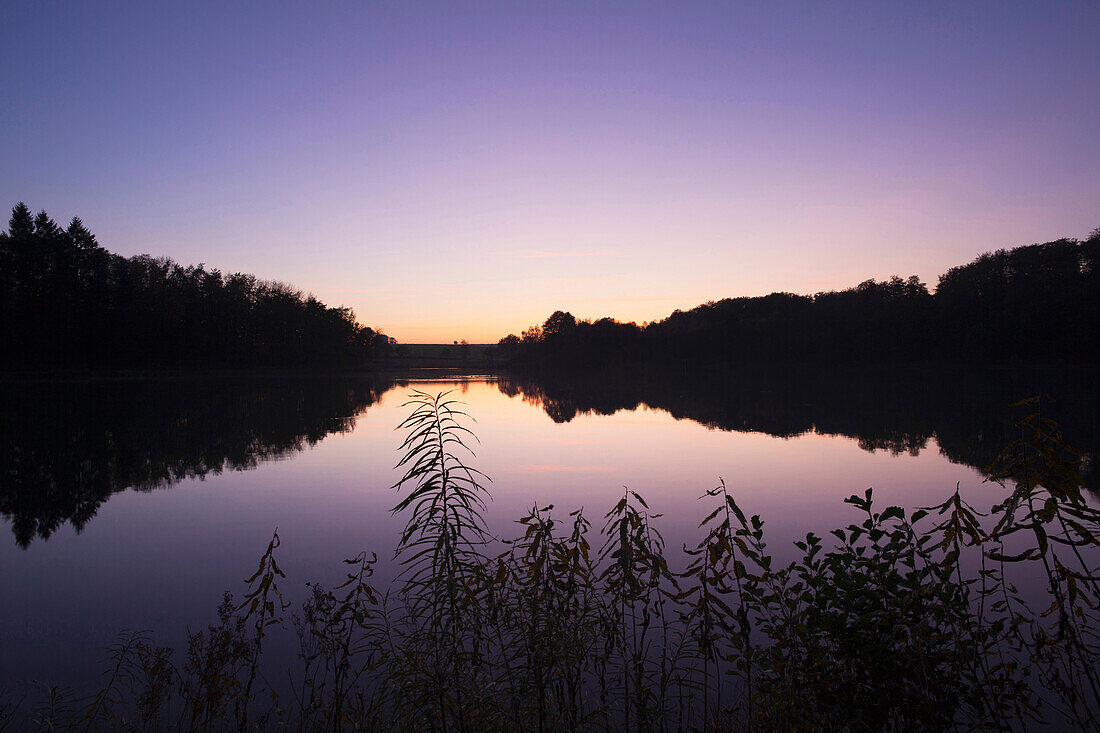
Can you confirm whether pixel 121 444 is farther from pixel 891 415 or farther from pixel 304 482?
pixel 891 415

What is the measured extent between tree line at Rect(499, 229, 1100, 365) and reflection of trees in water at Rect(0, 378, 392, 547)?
76.7 m

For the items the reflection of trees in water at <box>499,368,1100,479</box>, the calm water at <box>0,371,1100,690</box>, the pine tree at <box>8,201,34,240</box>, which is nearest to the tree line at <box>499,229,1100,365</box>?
the reflection of trees in water at <box>499,368,1100,479</box>

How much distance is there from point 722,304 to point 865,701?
366 ft

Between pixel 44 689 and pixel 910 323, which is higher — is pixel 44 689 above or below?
below

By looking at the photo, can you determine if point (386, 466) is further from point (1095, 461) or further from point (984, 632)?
point (1095, 461)

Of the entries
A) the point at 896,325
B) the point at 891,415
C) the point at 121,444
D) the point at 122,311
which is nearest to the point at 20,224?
the point at 122,311

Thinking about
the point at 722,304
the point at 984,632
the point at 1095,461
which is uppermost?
the point at 722,304

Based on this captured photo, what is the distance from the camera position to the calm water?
7539mm

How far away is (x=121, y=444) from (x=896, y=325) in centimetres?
9210

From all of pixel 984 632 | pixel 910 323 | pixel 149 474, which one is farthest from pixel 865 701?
pixel 910 323

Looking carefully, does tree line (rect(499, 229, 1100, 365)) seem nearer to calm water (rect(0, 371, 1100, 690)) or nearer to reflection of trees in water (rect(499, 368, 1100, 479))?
reflection of trees in water (rect(499, 368, 1100, 479))

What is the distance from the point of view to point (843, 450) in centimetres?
1719

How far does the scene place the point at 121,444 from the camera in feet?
63.7

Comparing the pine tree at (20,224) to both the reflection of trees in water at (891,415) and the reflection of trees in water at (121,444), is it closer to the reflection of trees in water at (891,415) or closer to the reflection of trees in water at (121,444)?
the reflection of trees in water at (121,444)
